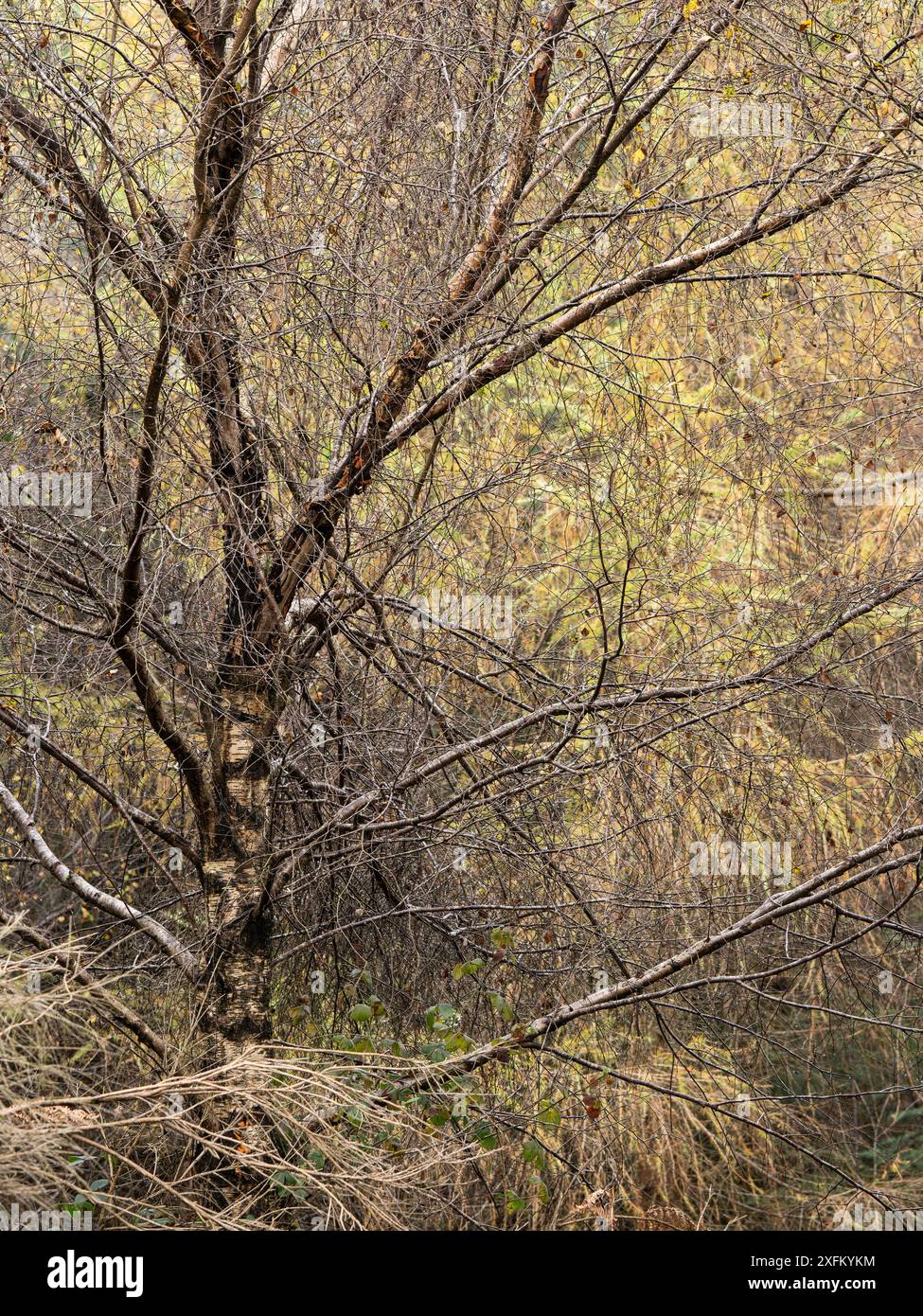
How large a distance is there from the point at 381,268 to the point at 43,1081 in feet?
7.62

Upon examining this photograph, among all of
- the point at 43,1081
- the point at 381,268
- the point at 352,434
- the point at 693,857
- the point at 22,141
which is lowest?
the point at 43,1081

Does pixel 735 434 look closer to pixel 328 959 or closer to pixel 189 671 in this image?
pixel 189 671

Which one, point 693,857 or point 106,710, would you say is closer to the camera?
point 693,857

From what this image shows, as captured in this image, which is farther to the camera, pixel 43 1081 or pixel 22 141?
pixel 22 141

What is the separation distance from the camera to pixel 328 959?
4730 mm

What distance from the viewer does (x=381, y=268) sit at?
143 inches

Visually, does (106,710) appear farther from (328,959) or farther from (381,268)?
(381,268)

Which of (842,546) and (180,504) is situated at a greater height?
(842,546)
